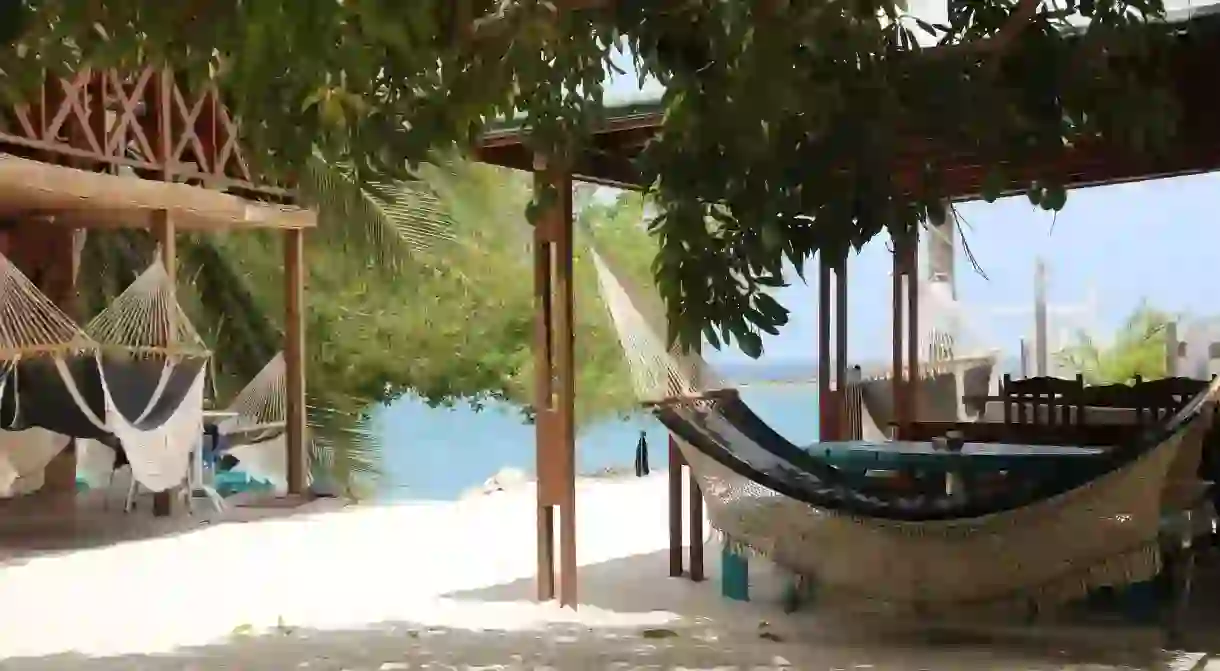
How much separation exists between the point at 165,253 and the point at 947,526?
172 inches

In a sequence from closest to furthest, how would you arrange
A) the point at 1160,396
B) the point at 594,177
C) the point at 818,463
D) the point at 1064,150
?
the point at 1064,150 < the point at 818,463 < the point at 594,177 < the point at 1160,396

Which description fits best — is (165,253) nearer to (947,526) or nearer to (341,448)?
(341,448)

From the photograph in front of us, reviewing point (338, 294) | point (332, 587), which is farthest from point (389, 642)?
point (338, 294)

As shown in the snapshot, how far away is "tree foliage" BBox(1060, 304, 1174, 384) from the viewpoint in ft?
40.3

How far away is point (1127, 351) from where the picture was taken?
12.9m

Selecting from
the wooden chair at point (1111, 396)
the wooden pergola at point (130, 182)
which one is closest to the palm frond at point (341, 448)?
the wooden pergola at point (130, 182)

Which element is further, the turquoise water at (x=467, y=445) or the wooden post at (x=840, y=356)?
the turquoise water at (x=467, y=445)

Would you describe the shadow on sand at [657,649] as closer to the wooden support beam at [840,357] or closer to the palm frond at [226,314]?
the wooden support beam at [840,357]

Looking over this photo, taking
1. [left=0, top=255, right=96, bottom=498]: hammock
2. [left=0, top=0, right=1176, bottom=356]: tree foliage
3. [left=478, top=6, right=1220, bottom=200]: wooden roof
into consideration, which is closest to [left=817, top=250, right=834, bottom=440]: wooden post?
[left=478, top=6, right=1220, bottom=200]: wooden roof

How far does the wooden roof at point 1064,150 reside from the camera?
10.6 feet

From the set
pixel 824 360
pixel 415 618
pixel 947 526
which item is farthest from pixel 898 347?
pixel 415 618

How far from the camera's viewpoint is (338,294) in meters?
13.2

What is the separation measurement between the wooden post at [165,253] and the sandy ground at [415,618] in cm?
59

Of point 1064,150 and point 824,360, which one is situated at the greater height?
point 1064,150
